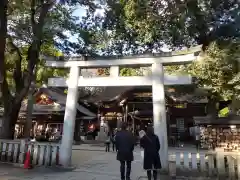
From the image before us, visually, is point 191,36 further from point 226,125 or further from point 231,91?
point 226,125

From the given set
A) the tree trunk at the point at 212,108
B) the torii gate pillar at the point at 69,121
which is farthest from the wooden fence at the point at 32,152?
the tree trunk at the point at 212,108

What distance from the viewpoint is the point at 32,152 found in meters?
9.74

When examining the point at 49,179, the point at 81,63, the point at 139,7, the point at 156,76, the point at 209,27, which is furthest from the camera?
the point at 209,27

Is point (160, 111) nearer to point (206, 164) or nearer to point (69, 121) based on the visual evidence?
point (206, 164)

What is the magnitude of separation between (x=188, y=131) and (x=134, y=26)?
13.0m

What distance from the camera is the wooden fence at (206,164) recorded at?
298 inches

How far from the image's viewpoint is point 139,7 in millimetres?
17359

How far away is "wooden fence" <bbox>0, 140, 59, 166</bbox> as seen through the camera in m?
9.54

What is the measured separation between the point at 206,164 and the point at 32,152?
21.5 feet

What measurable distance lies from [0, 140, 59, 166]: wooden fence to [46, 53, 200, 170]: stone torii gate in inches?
16.1

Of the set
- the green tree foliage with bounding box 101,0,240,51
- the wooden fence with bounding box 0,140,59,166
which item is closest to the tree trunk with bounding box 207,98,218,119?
the green tree foliage with bounding box 101,0,240,51

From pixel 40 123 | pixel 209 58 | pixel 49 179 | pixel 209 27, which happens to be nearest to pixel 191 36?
pixel 209 27

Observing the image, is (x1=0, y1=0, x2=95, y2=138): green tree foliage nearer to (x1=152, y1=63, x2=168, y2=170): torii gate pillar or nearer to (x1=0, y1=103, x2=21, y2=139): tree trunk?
(x1=0, y1=103, x2=21, y2=139): tree trunk

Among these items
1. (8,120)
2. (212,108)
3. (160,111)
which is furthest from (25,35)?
(212,108)
